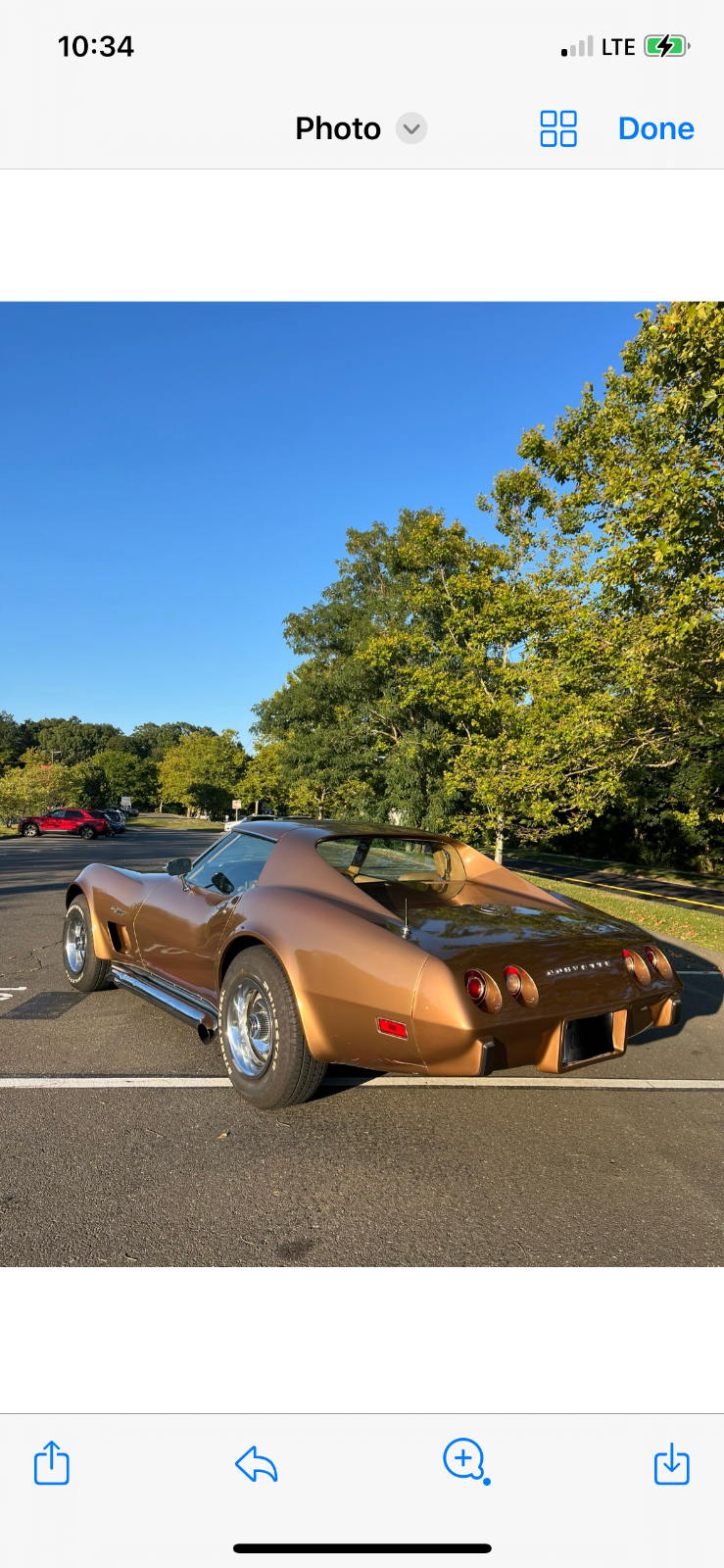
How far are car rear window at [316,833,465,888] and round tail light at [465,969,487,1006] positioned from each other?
101cm

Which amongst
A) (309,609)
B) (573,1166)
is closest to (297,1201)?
(573,1166)

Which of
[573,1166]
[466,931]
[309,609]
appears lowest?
[573,1166]

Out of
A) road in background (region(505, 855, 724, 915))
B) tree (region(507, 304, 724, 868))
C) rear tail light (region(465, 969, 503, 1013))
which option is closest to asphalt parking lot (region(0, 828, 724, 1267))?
rear tail light (region(465, 969, 503, 1013))

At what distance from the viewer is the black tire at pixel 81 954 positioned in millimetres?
5543

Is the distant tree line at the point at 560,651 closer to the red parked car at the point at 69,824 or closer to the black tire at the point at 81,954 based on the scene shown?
the black tire at the point at 81,954

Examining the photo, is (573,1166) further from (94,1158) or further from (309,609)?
(309,609)

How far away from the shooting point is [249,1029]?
3.74 m

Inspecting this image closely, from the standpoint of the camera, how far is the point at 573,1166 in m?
3.21

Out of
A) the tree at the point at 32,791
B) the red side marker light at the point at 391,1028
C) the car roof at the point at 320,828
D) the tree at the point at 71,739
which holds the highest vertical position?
the tree at the point at 71,739

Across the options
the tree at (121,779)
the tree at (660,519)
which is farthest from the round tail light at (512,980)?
the tree at (121,779)

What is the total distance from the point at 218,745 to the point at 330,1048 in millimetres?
70664

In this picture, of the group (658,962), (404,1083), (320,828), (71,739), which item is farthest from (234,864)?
(71,739)

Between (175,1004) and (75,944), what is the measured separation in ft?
6.34
